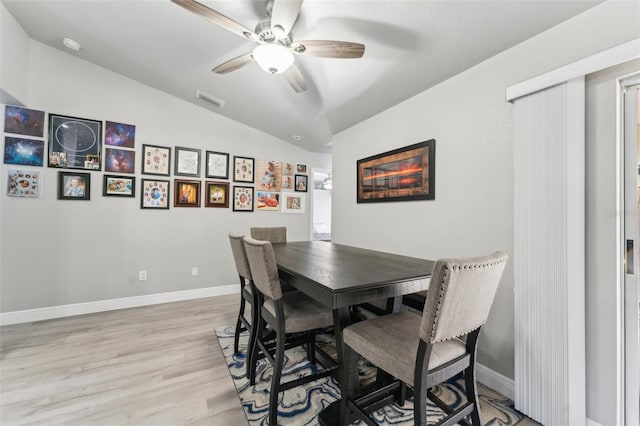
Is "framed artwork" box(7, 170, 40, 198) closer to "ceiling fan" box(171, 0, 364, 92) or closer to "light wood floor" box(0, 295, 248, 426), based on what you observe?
"light wood floor" box(0, 295, 248, 426)

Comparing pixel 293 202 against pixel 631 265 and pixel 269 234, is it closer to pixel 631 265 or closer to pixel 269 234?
pixel 269 234

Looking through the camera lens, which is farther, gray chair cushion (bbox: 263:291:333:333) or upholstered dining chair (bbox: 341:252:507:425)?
gray chair cushion (bbox: 263:291:333:333)

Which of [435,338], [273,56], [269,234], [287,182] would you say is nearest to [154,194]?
[269,234]

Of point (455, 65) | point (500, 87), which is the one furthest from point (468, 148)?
point (455, 65)

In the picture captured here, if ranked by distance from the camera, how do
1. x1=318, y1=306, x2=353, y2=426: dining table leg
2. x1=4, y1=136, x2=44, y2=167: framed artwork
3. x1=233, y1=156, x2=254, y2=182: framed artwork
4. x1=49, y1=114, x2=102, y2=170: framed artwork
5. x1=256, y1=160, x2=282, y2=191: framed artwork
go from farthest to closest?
x1=256, y1=160, x2=282, y2=191: framed artwork
x1=233, y1=156, x2=254, y2=182: framed artwork
x1=49, y1=114, x2=102, y2=170: framed artwork
x1=4, y1=136, x2=44, y2=167: framed artwork
x1=318, y1=306, x2=353, y2=426: dining table leg

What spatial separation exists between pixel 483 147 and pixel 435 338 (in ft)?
5.03

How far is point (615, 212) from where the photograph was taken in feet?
4.18

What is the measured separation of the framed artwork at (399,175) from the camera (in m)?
2.26

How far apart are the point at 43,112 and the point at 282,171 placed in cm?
295

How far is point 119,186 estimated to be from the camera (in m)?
3.18

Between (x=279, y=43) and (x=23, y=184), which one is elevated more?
(x=279, y=43)

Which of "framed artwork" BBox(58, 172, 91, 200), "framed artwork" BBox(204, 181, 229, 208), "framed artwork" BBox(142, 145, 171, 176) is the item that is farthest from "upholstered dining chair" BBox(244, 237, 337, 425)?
"framed artwork" BBox(58, 172, 91, 200)

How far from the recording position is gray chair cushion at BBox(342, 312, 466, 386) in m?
1.06

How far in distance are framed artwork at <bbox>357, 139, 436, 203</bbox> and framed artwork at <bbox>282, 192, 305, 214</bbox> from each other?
1.62 meters
